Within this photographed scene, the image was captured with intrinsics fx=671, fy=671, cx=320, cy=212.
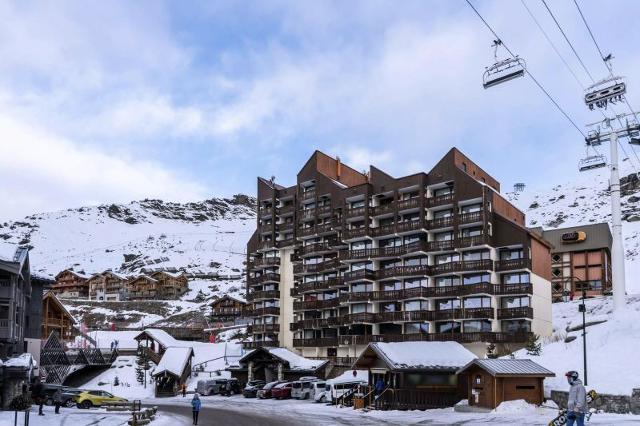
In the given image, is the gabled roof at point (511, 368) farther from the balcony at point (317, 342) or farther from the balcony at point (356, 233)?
the balcony at point (317, 342)

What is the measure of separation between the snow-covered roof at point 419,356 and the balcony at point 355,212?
110 feet

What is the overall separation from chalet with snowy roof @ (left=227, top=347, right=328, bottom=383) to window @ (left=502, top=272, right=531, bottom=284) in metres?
23.0

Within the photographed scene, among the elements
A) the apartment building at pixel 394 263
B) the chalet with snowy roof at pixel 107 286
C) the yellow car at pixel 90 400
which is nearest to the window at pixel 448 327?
the apartment building at pixel 394 263

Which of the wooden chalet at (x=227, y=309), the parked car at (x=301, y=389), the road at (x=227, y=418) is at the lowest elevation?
the parked car at (x=301, y=389)

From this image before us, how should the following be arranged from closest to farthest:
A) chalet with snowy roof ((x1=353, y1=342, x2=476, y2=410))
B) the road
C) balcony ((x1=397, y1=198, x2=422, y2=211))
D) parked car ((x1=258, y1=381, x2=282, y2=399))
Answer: the road < chalet with snowy roof ((x1=353, y1=342, x2=476, y2=410)) < parked car ((x1=258, y1=381, x2=282, y2=399)) < balcony ((x1=397, y1=198, x2=422, y2=211))

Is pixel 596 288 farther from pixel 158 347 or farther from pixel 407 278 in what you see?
pixel 158 347

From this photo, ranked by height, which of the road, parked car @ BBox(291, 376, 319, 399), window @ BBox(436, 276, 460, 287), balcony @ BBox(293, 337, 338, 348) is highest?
window @ BBox(436, 276, 460, 287)

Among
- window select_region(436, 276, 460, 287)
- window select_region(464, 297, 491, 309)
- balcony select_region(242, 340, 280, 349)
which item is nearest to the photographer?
window select_region(464, 297, 491, 309)

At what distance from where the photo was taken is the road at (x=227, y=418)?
129 ft

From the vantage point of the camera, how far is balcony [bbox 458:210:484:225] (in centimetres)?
7306

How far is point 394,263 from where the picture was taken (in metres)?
81.8

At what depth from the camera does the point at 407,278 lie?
79.0 meters

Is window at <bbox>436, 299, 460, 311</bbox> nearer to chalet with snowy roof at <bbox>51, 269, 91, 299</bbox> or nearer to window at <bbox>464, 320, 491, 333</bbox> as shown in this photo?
window at <bbox>464, 320, 491, 333</bbox>

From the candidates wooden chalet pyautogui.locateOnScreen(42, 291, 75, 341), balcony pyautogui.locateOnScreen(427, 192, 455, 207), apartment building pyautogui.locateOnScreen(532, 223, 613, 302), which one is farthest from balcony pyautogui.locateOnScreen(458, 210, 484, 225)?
wooden chalet pyautogui.locateOnScreen(42, 291, 75, 341)
